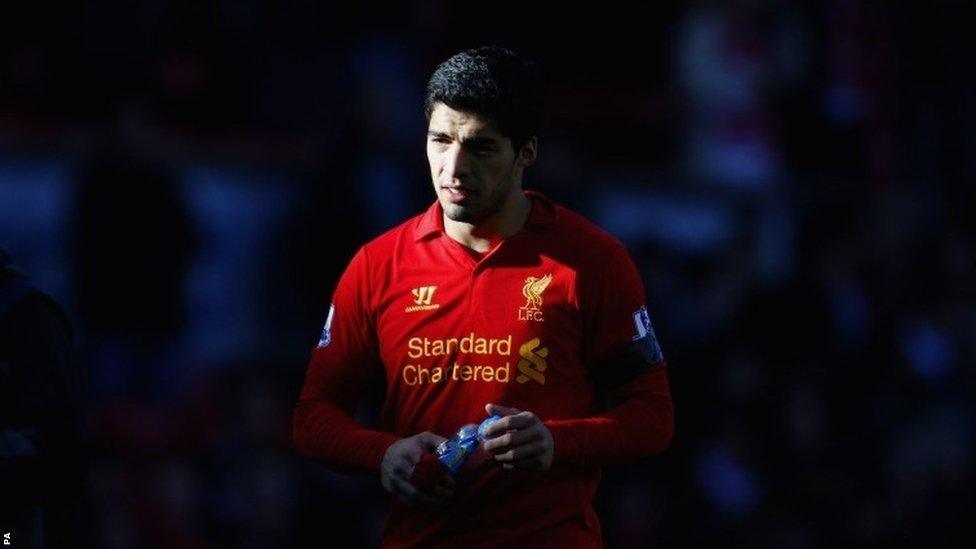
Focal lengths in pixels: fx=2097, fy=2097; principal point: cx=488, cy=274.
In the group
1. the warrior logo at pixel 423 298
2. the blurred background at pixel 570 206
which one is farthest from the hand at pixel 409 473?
the blurred background at pixel 570 206

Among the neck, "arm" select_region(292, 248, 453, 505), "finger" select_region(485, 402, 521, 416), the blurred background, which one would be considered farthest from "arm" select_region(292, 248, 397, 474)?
the blurred background

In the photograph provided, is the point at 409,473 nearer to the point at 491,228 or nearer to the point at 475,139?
the point at 491,228

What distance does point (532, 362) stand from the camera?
213 inches

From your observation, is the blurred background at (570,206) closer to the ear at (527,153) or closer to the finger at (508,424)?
the ear at (527,153)

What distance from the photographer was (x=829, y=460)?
11.6 m

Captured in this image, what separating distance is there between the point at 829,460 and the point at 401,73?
126 inches

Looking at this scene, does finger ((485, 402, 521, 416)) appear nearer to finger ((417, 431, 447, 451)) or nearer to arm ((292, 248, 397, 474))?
finger ((417, 431, 447, 451))

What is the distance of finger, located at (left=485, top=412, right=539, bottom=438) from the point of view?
5.11m

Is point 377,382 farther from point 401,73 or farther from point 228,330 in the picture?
point 401,73

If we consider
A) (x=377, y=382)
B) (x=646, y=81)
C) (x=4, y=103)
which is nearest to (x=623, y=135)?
(x=646, y=81)

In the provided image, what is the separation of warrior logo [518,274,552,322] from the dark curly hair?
35cm

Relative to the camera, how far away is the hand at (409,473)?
517cm

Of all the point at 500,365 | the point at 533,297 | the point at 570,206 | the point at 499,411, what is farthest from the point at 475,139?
the point at 570,206

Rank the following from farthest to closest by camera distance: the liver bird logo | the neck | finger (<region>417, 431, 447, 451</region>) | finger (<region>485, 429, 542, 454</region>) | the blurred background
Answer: the blurred background
the neck
the liver bird logo
finger (<region>417, 431, 447, 451</region>)
finger (<region>485, 429, 542, 454</region>)
